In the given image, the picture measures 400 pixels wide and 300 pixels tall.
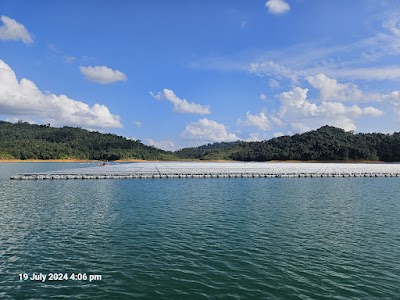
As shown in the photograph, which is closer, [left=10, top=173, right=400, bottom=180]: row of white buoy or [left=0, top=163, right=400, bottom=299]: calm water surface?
[left=0, top=163, right=400, bottom=299]: calm water surface

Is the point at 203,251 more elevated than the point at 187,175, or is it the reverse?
the point at 187,175

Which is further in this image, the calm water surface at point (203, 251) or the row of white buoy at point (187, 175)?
the row of white buoy at point (187, 175)

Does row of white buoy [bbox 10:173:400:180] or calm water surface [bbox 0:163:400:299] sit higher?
row of white buoy [bbox 10:173:400:180]

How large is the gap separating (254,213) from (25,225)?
1066 inches

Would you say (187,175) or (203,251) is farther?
(187,175)

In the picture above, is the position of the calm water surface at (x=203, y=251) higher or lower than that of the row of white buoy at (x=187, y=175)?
lower

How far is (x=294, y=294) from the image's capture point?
18.4 meters

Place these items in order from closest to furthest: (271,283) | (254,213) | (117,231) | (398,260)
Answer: (271,283) < (398,260) < (117,231) < (254,213)

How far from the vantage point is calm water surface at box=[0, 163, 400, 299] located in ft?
62.7

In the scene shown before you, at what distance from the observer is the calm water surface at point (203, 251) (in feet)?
62.7

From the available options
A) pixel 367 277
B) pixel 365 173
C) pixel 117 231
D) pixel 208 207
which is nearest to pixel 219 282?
pixel 367 277

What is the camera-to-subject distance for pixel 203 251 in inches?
1022

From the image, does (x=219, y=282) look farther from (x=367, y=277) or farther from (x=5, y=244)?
(x=5, y=244)

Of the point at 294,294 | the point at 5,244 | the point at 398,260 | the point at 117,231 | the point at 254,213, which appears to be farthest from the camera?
the point at 254,213
